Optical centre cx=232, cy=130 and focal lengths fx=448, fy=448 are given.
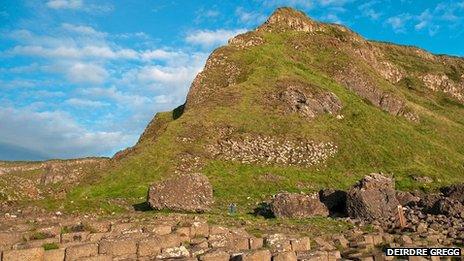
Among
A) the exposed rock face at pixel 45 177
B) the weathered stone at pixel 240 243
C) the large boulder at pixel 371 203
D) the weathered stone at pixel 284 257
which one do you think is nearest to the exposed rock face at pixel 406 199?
the large boulder at pixel 371 203

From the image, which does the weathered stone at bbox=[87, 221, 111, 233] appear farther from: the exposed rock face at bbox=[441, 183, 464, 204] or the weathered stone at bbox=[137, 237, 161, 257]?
the exposed rock face at bbox=[441, 183, 464, 204]

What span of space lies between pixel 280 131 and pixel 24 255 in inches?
1838

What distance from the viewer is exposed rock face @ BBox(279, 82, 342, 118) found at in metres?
62.3

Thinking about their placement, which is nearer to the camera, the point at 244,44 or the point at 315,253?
the point at 315,253

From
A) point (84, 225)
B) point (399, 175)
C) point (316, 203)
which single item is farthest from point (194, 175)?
point (399, 175)

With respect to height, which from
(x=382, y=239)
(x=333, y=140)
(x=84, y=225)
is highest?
(x=333, y=140)

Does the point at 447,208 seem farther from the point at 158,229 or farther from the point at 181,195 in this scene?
the point at 158,229

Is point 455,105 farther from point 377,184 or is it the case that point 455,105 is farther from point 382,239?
point 382,239

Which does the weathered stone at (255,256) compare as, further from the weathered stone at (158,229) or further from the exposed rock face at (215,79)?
the exposed rock face at (215,79)

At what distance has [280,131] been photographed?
188ft

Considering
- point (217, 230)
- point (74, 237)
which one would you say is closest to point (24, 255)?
point (74, 237)

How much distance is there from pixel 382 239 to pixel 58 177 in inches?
2654

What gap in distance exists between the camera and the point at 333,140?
57000 mm

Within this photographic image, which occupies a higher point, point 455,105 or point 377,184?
point 455,105
